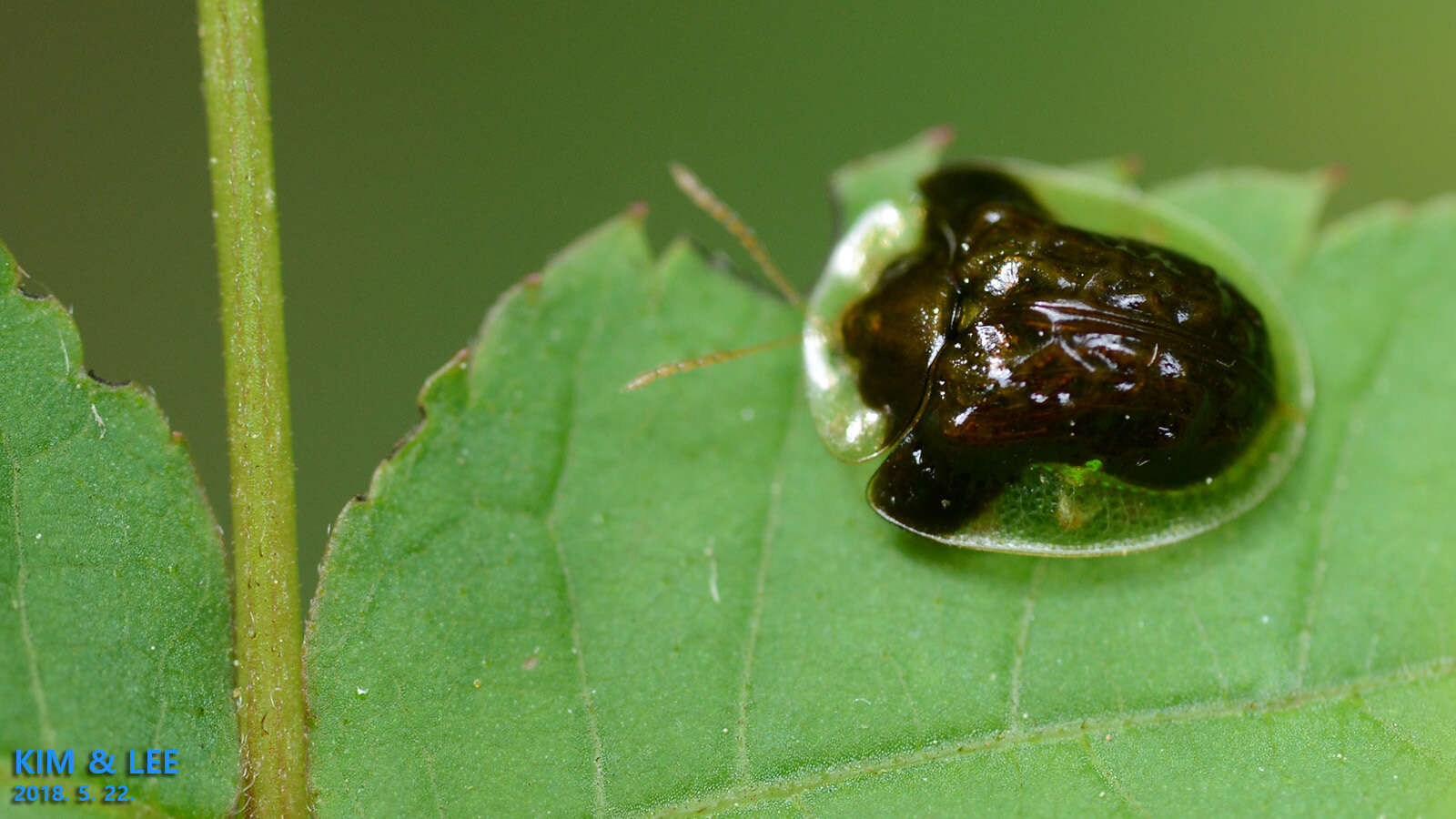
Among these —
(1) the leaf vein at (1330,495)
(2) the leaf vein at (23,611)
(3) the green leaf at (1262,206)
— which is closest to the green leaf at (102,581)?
(2) the leaf vein at (23,611)

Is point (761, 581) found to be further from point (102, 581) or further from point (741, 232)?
point (102, 581)

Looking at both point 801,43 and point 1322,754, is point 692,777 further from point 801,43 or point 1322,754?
point 801,43

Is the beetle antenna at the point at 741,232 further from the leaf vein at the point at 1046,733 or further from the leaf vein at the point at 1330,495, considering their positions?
the leaf vein at the point at 1330,495

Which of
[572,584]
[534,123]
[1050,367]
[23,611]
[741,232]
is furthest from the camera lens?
[534,123]

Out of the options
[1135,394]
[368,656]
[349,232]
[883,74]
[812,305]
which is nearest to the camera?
[368,656]

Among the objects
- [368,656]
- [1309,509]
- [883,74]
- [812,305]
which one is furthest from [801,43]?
[368,656]

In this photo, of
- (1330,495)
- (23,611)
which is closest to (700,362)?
(23,611)
